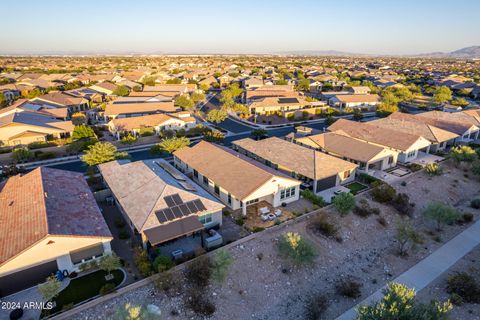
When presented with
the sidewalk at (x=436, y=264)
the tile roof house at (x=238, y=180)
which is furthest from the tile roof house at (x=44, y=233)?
the sidewalk at (x=436, y=264)

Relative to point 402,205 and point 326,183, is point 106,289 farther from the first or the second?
point 402,205

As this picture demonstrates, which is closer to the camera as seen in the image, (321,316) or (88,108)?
(321,316)

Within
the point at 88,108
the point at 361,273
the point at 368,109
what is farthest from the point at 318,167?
the point at 88,108

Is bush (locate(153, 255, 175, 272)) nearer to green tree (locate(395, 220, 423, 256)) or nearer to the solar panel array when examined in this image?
the solar panel array

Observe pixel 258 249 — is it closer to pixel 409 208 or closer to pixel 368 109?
pixel 409 208

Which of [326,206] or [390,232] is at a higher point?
[326,206]

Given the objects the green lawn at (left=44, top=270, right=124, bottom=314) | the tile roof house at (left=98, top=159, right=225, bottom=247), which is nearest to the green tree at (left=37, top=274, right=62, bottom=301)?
the green lawn at (left=44, top=270, right=124, bottom=314)
